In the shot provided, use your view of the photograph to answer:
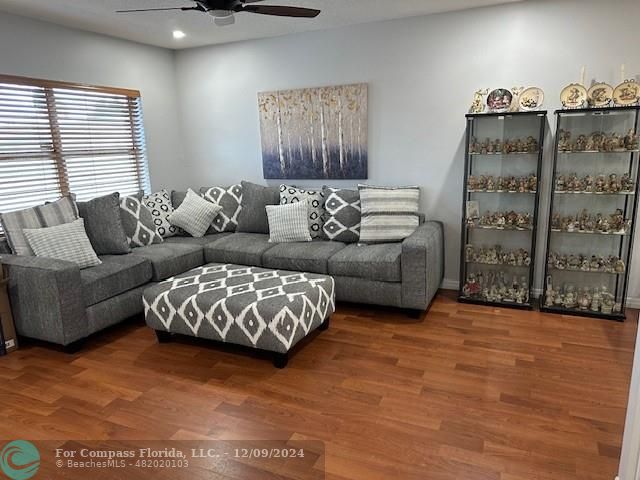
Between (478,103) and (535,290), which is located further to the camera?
(535,290)

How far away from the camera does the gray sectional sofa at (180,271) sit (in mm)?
3016

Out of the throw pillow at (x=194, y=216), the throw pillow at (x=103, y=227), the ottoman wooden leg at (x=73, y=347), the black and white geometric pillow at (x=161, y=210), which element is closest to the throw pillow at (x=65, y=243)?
the throw pillow at (x=103, y=227)

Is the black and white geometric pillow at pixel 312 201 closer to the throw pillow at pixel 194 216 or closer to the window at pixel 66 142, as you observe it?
the throw pillow at pixel 194 216

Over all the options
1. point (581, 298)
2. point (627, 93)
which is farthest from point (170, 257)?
point (627, 93)

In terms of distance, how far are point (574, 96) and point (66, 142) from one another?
4228 millimetres

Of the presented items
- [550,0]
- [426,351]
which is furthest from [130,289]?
[550,0]

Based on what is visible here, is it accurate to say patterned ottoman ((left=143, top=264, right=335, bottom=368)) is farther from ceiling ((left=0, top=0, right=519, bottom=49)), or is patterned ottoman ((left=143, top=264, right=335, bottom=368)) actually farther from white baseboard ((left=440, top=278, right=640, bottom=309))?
ceiling ((left=0, top=0, right=519, bottom=49))

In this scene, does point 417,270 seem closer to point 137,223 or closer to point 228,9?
point 228,9

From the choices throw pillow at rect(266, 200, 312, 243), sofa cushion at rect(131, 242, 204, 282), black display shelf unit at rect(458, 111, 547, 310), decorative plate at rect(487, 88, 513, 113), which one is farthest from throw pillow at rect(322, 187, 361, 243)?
decorative plate at rect(487, 88, 513, 113)

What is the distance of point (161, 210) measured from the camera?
4.50m

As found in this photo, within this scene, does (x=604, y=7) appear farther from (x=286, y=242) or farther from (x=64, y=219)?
(x=64, y=219)

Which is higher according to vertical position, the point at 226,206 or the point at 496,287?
the point at 226,206

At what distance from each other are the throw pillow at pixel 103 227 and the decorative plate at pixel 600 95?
3.84 meters

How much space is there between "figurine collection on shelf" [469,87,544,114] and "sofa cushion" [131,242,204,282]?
272 centimetres
